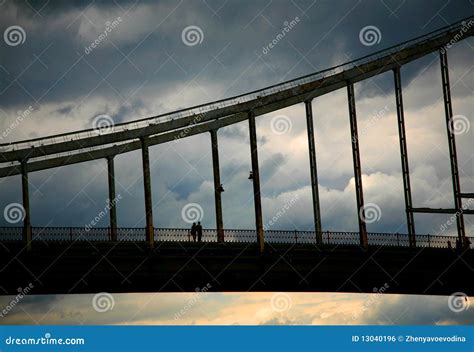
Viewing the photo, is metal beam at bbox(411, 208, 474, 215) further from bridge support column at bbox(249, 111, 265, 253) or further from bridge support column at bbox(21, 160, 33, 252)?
bridge support column at bbox(21, 160, 33, 252)

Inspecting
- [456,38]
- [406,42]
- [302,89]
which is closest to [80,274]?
[302,89]

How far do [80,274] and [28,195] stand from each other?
437 centimetres

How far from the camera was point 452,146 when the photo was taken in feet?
192

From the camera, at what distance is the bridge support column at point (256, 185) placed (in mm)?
45625

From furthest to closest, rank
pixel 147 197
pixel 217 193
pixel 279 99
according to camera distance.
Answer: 1. pixel 279 99
2. pixel 217 193
3. pixel 147 197

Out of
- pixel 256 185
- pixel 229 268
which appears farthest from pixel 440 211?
pixel 229 268

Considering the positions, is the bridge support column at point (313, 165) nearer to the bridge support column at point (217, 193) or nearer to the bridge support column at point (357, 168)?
the bridge support column at point (357, 168)

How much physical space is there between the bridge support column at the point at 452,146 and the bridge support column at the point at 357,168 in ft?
21.8

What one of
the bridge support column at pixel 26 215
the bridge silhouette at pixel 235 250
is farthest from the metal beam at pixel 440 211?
the bridge support column at pixel 26 215

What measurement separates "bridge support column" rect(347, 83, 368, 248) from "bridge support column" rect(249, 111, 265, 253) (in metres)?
6.64

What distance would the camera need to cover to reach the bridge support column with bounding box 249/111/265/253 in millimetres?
45625

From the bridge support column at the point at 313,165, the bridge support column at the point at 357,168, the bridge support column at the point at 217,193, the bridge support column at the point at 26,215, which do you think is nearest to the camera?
the bridge support column at the point at 26,215

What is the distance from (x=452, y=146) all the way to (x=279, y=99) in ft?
43.4

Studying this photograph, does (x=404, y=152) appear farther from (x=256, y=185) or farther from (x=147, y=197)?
(x=147, y=197)
